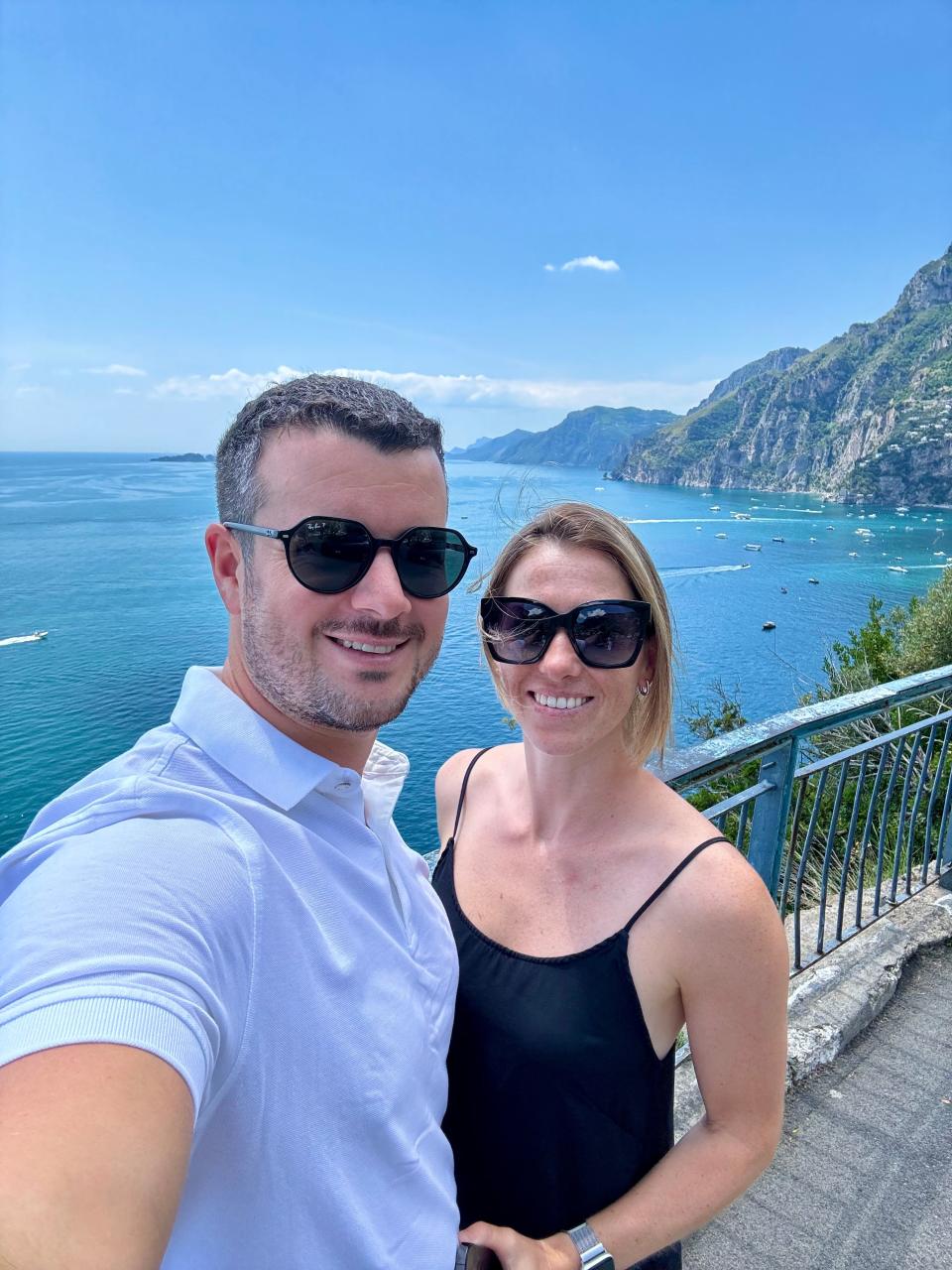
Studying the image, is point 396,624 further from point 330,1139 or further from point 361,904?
point 330,1139

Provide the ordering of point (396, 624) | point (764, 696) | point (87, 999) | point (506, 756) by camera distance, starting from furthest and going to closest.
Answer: point (764, 696) → point (506, 756) → point (396, 624) → point (87, 999)

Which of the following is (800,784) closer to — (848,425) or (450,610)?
(450,610)

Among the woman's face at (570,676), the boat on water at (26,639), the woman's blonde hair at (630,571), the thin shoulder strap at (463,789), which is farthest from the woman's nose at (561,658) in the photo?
the boat on water at (26,639)

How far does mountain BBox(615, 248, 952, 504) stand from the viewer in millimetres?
103438

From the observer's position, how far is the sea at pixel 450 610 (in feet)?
92.0

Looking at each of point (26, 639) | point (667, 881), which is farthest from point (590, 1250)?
point (26, 639)

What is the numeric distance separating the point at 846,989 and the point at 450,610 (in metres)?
12.9

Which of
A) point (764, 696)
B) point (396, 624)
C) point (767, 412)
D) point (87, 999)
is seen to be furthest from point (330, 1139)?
point (767, 412)

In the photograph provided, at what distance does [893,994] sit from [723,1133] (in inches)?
80.5

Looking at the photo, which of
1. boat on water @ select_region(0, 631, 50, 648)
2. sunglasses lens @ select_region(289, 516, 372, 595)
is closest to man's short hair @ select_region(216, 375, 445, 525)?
sunglasses lens @ select_region(289, 516, 372, 595)

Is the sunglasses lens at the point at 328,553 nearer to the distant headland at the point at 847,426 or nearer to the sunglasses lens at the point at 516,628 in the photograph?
the sunglasses lens at the point at 516,628

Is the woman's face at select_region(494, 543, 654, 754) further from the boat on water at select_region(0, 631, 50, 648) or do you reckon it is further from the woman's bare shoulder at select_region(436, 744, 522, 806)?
the boat on water at select_region(0, 631, 50, 648)

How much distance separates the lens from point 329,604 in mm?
1145

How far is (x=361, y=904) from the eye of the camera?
0.97 meters
